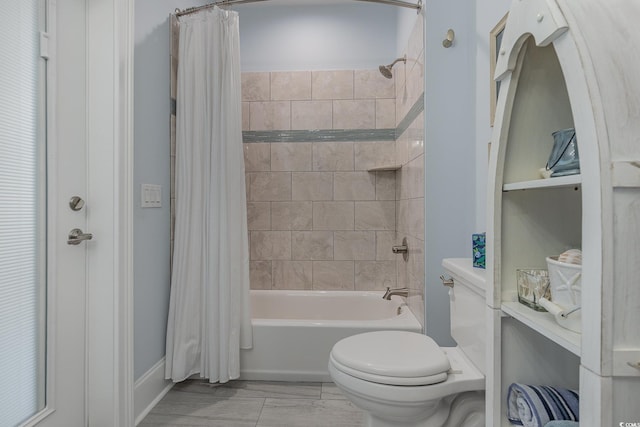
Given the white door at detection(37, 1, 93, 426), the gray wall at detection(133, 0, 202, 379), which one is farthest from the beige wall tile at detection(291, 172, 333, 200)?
the white door at detection(37, 1, 93, 426)

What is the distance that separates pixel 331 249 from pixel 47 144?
200 centimetres

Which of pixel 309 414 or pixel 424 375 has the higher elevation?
pixel 424 375

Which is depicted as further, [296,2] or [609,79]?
[296,2]

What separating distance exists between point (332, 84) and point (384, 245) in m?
1.34

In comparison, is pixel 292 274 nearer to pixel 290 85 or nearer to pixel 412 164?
pixel 412 164

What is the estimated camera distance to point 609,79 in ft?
1.80

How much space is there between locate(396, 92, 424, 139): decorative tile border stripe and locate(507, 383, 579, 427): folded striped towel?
4.88 feet

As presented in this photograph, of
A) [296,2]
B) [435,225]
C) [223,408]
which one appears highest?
[296,2]

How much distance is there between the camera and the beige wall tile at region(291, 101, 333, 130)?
295cm

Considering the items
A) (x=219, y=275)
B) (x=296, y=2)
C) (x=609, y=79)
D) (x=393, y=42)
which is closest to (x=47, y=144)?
(x=219, y=275)

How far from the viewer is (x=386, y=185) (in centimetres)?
292

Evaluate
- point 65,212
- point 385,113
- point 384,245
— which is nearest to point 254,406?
point 65,212

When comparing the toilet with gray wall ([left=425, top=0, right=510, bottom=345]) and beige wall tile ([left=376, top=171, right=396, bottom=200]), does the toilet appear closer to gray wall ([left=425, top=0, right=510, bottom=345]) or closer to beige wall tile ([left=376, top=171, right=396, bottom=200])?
gray wall ([left=425, top=0, right=510, bottom=345])

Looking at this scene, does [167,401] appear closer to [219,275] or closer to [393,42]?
[219,275]
